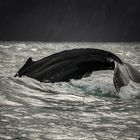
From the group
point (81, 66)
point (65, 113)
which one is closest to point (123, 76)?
point (81, 66)

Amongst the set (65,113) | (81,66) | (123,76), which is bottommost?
(65,113)

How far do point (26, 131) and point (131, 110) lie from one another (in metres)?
3.38

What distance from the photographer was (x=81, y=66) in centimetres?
1059

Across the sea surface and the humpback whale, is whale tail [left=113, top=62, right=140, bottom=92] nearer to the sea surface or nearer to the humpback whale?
the humpback whale

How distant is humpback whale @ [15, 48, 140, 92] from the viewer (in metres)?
10.2

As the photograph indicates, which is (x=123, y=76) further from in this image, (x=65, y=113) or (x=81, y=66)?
(x=65, y=113)

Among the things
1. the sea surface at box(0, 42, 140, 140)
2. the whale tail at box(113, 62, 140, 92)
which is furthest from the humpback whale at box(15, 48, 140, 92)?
the sea surface at box(0, 42, 140, 140)

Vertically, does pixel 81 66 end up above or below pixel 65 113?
above

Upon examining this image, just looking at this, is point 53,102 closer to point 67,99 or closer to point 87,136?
point 67,99

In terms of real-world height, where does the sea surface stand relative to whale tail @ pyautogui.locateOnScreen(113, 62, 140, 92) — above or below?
below

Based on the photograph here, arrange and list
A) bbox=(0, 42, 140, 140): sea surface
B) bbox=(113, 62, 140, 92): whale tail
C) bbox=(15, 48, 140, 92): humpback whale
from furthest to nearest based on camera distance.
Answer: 1. bbox=(113, 62, 140, 92): whale tail
2. bbox=(15, 48, 140, 92): humpback whale
3. bbox=(0, 42, 140, 140): sea surface

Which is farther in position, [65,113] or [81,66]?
[65,113]

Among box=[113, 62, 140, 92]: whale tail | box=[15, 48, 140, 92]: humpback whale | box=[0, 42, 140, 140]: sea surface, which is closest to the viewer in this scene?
box=[0, 42, 140, 140]: sea surface

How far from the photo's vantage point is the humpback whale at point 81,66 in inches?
402
